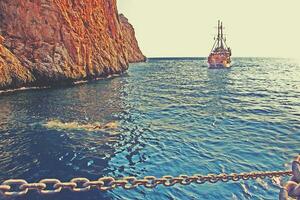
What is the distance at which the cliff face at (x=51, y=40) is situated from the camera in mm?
40156

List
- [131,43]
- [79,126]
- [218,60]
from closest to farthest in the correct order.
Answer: [79,126]
[218,60]
[131,43]

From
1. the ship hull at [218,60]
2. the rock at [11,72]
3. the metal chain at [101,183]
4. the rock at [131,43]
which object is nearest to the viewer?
the metal chain at [101,183]

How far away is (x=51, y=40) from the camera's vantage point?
43.5 m

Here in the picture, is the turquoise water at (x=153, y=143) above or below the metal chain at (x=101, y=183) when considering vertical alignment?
below

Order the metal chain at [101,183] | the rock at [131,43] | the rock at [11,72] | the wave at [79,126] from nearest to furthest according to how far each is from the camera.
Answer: the metal chain at [101,183] → the wave at [79,126] → the rock at [11,72] → the rock at [131,43]

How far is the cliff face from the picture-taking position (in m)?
40.2

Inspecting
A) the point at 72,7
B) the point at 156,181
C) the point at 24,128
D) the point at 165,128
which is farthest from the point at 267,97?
the point at 72,7

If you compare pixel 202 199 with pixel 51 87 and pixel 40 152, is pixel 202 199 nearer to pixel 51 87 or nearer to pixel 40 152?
pixel 40 152

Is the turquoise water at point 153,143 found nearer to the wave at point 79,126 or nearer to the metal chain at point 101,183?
the wave at point 79,126

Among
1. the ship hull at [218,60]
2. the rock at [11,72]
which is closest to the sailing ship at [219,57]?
the ship hull at [218,60]

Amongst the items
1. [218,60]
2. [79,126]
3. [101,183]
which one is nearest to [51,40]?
[79,126]

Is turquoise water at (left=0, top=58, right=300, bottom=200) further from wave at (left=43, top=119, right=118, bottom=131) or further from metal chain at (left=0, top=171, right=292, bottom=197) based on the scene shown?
metal chain at (left=0, top=171, right=292, bottom=197)

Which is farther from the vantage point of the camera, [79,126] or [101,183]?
[79,126]

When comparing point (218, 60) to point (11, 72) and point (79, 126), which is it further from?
point (79, 126)
